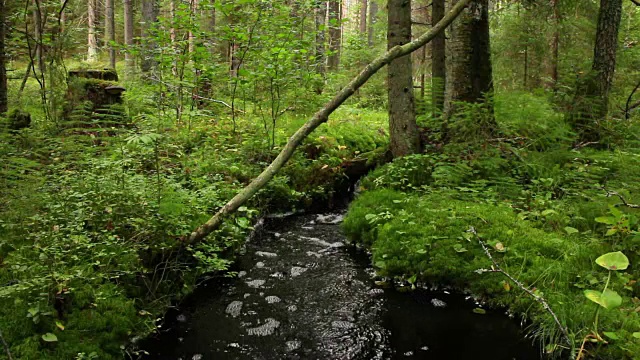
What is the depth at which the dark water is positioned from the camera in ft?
13.2

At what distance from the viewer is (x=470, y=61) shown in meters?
7.70

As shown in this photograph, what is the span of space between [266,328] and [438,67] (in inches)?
370

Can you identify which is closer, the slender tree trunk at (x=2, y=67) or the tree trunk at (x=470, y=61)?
the slender tree trunk at (x=2, y=67)

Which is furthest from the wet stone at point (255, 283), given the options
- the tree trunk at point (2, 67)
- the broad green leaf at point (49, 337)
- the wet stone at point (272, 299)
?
the tree trunk at point (2, 67)

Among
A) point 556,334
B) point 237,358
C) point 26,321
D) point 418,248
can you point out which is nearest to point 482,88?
point 418,248

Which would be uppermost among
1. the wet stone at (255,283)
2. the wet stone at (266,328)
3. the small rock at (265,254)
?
the small rock at (265,254)

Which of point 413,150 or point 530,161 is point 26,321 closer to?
point 413,150

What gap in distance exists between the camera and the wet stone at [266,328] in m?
4.29

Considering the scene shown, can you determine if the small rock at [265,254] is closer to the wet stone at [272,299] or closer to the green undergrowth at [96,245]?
the green undergrowth at [96,245]

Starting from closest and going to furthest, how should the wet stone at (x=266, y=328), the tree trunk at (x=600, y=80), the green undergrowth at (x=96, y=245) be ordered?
the green undergrowth at (x=96, y=245), the wet stone at (x=266, y=328), the tree trunk at (x=600, y=80)

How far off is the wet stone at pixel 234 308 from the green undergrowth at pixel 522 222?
2039mm

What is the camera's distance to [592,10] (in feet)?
35.1

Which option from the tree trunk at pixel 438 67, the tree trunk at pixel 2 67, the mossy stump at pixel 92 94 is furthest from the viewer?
the tree trunk at pixel 438 67

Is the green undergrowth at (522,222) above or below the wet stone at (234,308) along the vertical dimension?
above
